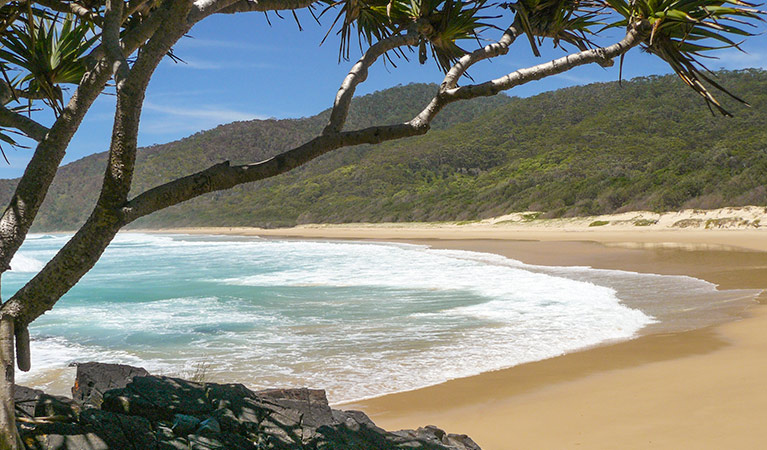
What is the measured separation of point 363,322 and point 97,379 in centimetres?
461

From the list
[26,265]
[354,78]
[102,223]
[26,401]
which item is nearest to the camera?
[102,223]

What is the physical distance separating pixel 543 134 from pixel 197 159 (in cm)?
6360

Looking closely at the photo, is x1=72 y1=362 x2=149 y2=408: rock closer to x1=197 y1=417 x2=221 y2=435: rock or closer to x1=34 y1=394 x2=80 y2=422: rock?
x1=34 y1=394 x2=80 y2=422: rock

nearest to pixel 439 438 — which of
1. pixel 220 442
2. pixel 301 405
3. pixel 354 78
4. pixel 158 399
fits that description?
pixel 301 405

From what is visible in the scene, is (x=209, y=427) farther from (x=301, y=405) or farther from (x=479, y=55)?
(x=479, y=55)

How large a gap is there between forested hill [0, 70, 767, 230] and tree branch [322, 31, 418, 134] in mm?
22980

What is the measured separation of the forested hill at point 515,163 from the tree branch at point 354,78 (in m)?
23.0

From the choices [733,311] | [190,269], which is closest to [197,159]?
[190,269]

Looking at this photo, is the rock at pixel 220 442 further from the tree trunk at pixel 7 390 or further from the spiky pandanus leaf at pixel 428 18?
the spiky pandanus leaf at pixel 428 18

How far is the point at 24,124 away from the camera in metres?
2.88

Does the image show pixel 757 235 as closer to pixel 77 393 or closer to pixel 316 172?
pixel 77 393

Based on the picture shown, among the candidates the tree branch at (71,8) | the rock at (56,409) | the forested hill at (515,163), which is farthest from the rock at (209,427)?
the forested hill at (515,163)

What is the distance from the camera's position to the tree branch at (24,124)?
287 centimetres

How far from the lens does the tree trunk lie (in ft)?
6.67
